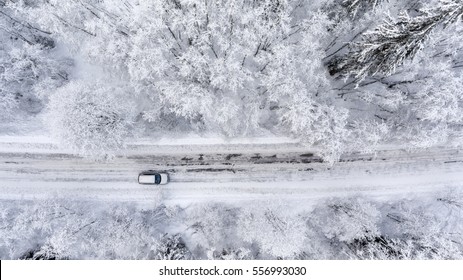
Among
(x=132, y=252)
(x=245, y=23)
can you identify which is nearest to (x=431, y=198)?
(x=245, y=23)

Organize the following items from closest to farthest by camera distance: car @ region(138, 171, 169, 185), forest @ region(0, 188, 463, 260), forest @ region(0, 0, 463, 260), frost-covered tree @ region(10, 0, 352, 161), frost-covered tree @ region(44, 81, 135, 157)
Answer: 1. frost-covered tree @ region(10, 0, 352, 161)
2. forest @ region(0, 0, 463, 260)
3. frost-covered tree @ region(44, 81, 135, 157)
4. forest @ region(0, 188, 463, 260)
5. car @ region(138, 171, 169, 185)

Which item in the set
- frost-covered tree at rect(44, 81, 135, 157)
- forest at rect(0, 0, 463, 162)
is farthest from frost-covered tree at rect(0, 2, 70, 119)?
frost-covered tree at rect(44, 81, 135, 157)

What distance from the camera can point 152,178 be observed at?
111 ft

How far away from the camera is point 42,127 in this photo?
3338cm

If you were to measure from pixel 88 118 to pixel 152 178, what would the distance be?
853 cm

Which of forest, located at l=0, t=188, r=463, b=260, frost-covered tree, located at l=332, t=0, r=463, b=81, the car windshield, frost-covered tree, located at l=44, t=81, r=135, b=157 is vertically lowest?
forest, located at l=0, t=188, r=463, b=260

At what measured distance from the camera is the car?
33.7 metres

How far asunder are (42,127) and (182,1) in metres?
18.2

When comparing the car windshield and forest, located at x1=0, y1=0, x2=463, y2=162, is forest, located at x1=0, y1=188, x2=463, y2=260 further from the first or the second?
forest, located at x1=0, y1=0, x2=463, y2=162

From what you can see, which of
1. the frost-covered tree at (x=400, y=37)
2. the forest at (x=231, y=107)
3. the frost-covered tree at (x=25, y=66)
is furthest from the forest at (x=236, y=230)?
the frost-covered tree at (x=400, y=37)

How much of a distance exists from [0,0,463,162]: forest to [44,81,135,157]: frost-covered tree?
89 mm

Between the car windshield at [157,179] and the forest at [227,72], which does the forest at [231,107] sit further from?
the car windshield at [157,179]

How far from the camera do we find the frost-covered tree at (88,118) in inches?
1106
